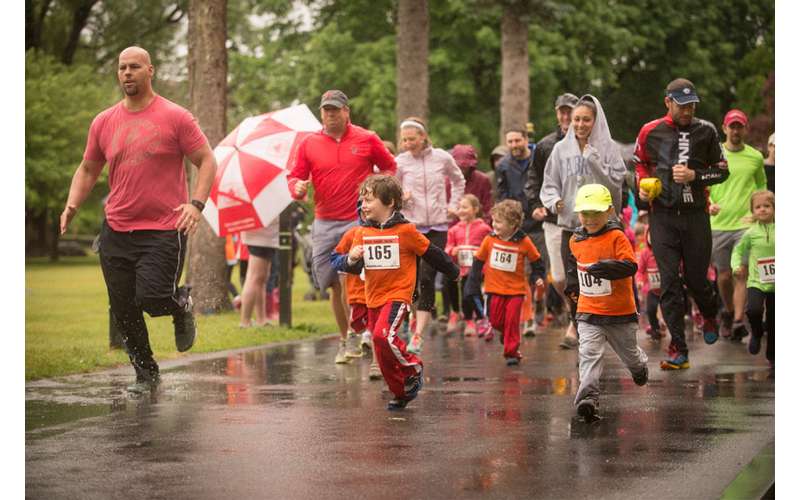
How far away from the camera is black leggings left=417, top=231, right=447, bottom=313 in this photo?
47.4 ft

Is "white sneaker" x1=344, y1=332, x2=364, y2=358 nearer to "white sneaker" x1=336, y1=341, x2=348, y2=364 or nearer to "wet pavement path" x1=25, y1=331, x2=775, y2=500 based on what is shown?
"white sneaker" x1=336, y1=341, x2=348, y2=364

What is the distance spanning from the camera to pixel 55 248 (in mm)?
61562

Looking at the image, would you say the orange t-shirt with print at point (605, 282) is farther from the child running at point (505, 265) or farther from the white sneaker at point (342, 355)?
the white sneaker at point (342, 355)

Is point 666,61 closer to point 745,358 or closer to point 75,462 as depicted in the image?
point 745,358

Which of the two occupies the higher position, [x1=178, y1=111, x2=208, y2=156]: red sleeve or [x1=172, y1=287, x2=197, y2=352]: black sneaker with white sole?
[x1=178, y1=111, x2=208, y2=156]: red sleeve

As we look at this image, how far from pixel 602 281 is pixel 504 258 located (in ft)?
12.5

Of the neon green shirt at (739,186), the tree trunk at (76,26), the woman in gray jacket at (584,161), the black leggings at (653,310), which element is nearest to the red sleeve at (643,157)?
the woman in gray jacket at (584,161)

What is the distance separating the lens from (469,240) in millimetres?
16938

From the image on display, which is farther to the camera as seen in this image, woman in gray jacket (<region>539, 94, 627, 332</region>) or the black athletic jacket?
woman in gray jacket (<region>539, 94, 627, 332</region>)

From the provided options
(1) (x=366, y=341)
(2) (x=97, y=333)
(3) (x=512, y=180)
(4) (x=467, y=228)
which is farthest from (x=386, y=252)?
(2) (x=97, y=333)

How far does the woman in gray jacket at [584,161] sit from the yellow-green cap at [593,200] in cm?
246

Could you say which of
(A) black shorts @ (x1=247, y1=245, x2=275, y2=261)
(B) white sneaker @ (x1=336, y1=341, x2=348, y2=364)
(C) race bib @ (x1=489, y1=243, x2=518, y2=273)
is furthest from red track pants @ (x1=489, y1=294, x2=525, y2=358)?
(A) black shorts @ (x1=247, y1=245, x2=275, y2=261)

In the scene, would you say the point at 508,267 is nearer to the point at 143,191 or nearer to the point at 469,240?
the point at 469,240

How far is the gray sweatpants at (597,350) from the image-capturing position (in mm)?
9289
